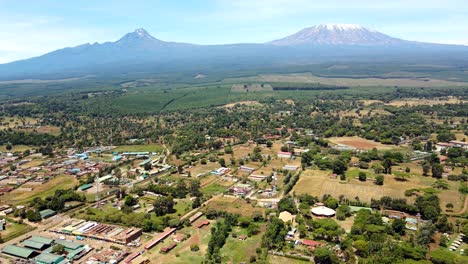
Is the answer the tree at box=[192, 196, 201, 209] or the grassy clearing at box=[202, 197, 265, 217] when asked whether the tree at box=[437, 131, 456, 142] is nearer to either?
the grassy clearing at box=[202, 197, 265, 217]

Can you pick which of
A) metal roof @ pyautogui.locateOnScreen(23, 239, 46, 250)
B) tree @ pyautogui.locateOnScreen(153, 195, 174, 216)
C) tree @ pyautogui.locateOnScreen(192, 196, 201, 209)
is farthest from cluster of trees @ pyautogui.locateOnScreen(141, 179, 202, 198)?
metal roof @ pyautogui.locateOnScreen(23, 239, 46, 250)

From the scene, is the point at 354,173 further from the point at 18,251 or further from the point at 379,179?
the point at 18,251

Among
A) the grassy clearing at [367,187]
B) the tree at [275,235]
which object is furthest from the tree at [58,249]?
the grassy clearing at [367,187]

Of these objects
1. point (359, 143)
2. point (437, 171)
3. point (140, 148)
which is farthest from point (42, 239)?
point (359, 143)

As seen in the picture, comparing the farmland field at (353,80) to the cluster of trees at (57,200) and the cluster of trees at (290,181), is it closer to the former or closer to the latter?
the cluster of trees at (290,181)

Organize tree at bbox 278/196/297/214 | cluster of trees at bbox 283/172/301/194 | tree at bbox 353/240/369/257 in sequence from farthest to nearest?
1. cluster of trees at bbox 283/172/301/194
2. tree at bbox 278/196/297/214
3. tree at bbox 353/240/369/257

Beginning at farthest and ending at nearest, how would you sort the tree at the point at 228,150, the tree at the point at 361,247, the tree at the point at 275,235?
1. the tree at the point at 228,150
2. the tree at the point at 275,235
3. the tree at the point at 361,247

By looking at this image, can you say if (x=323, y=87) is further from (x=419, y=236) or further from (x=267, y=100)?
(x=419, y=236)
